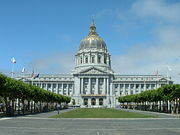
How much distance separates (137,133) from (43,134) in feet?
Result: 23.8

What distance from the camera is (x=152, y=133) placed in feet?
80.9

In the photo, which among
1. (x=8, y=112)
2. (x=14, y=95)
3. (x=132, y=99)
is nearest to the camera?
(x=8, y=112)

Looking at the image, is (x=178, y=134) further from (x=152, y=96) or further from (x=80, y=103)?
(x=80, y=103)

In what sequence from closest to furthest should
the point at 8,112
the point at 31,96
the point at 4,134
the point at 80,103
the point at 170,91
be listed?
the point at 4,134 < the point at 8,112 < the point at 31,96 < the point at 170,91 < the point at 80,103

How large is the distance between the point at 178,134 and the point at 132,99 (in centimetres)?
10564

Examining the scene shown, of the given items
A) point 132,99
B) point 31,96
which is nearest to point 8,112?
point 31,96

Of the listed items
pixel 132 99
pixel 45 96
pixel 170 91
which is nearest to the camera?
pixel 170 91

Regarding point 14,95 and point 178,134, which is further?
point 14,95

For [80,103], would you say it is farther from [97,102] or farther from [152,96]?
[152,96]

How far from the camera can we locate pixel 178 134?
77.8 feet

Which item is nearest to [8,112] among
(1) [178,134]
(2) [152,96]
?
(1) [178,134]

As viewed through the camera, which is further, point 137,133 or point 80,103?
point 80,103

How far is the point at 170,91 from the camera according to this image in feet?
258

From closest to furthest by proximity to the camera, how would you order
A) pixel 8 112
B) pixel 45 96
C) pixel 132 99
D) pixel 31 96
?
pixel 8 112
pixel 31 96
pixel 45 96
pixel 132 99
